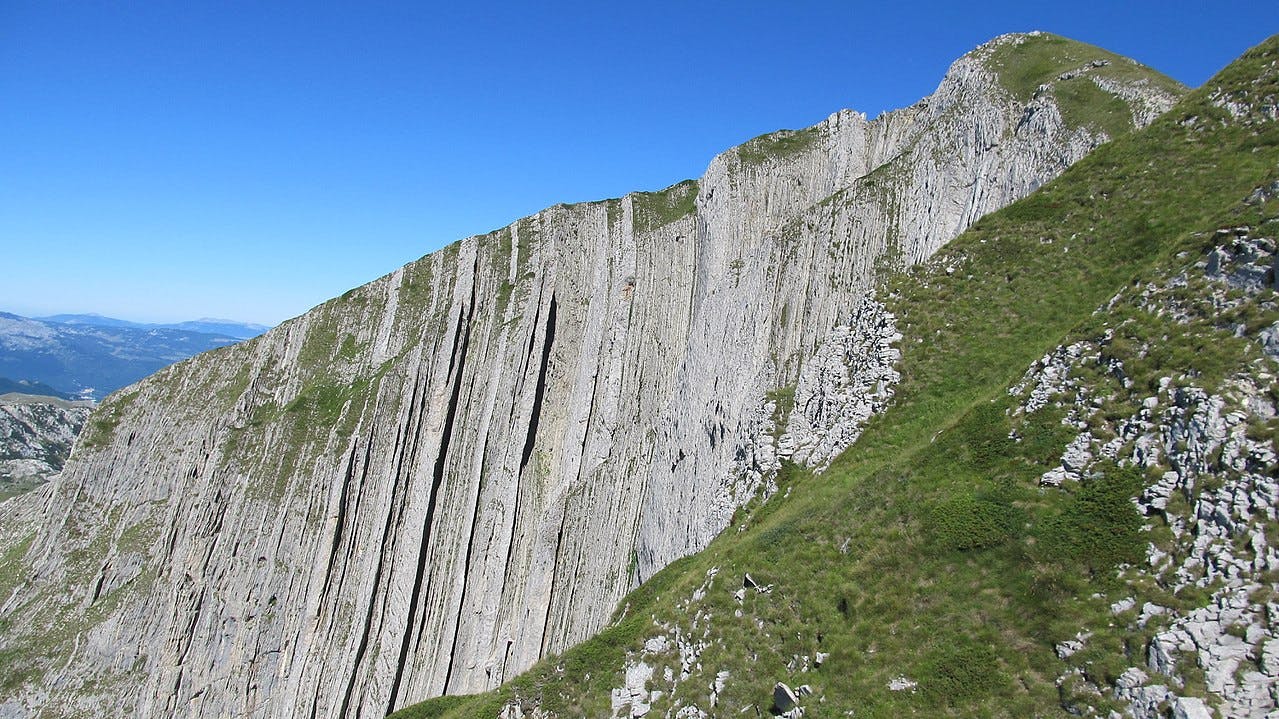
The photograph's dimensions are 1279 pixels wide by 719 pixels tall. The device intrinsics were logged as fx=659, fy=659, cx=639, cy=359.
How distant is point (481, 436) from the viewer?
6150 centimetres

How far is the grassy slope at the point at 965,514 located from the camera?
40.8ft

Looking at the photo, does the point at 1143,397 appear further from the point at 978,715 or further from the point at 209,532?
the point at 209,532

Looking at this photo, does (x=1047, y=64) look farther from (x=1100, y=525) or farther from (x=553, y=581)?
(x=553, y=581)

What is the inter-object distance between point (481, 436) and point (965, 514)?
51838mm

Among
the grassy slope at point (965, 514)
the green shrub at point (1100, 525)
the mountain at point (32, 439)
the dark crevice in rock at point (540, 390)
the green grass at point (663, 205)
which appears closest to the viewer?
the green shrub at point (1100, 525)

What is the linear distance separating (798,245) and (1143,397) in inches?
1120

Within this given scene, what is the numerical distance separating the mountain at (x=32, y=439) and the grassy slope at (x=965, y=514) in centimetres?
18759

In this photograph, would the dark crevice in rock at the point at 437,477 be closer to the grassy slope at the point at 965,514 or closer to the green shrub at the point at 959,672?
the grassy slope at the point at 965,514

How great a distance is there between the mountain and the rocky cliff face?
94023 mm

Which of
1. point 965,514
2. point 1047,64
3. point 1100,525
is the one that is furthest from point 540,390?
point 1100,525

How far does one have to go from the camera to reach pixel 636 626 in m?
19.1

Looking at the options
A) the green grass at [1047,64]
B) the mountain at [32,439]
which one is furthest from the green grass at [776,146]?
the mountain at [32,439]

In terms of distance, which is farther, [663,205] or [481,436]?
[663,205]

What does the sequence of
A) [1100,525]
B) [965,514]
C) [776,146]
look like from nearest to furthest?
[1100,525] → [965,514] → [776,146]
